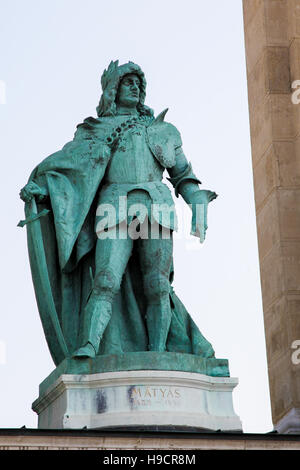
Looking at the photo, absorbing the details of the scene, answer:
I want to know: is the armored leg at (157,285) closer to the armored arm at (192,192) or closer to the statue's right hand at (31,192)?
the armored arm at (192,192)

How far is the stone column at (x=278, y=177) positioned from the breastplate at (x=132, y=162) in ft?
8.91

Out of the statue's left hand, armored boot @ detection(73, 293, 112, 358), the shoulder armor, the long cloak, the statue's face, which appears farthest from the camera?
the statue's face

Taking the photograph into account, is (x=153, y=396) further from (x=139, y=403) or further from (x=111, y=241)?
(x=111, y=241)

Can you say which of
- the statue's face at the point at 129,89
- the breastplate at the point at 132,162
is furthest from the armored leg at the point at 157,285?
the statue's face at the point at 129,89

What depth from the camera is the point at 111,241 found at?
12.9 m

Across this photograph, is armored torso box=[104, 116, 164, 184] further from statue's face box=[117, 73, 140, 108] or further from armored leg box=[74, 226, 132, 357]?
armored leg box=[74, 226, 132, 357]

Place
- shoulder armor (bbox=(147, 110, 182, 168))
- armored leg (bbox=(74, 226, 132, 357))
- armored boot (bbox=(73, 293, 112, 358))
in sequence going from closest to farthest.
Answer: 1. armored boot (bbox=(73, 293, 112, 358))
2. armored leg (bbox=(74, 226, 132, 357))
3. shoulder armor (bbox=(147, 110, 182, 168))

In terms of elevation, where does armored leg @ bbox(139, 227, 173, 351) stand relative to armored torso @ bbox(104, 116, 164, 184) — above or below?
below

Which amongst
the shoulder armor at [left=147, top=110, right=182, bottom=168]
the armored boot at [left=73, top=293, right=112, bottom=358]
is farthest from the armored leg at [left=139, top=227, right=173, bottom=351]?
the shoulder armor at [left=147, top=110, right=182, bottom=168]

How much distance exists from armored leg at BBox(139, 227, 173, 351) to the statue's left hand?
302 millimetres

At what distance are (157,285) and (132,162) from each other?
1.33 meters

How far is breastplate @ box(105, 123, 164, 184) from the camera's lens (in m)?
13.3

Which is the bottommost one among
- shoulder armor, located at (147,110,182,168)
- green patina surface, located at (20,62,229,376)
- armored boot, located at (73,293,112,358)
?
armored boot, located at (73,293,112,358)
